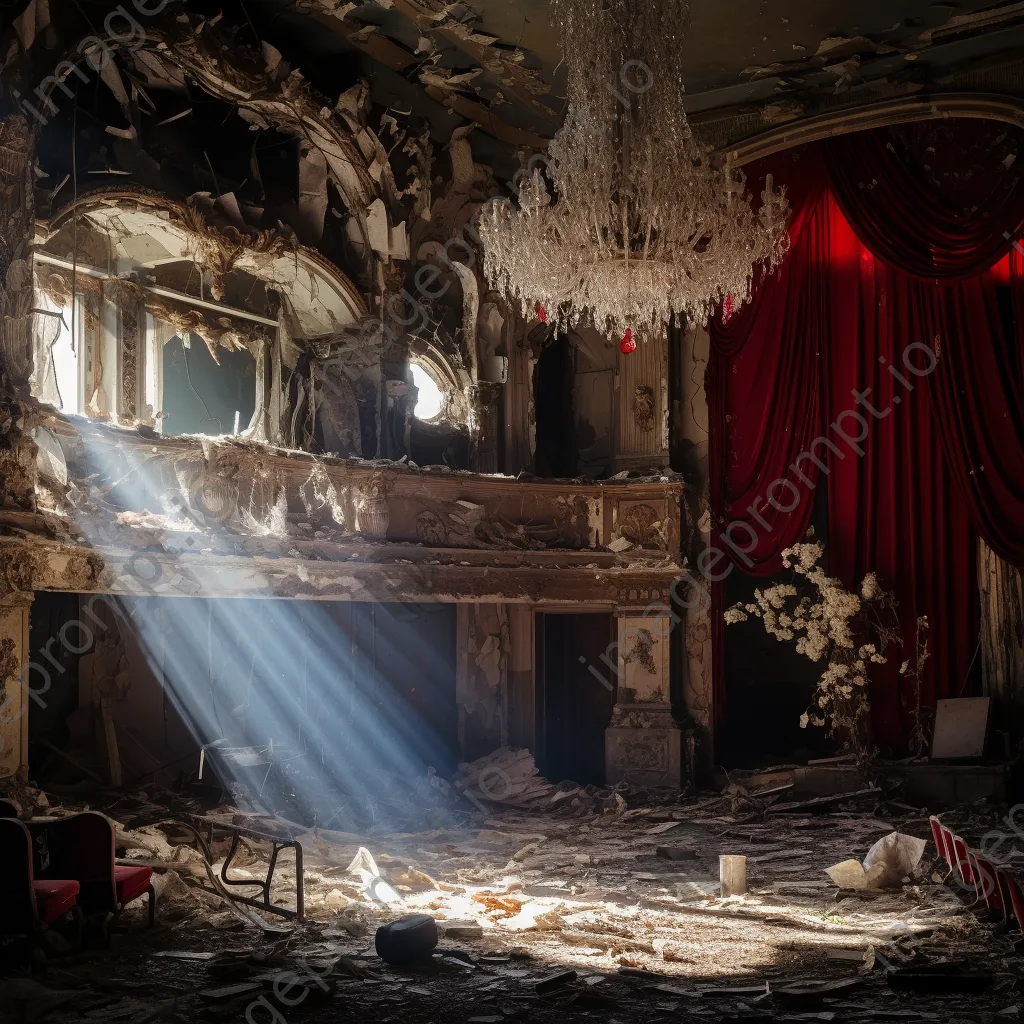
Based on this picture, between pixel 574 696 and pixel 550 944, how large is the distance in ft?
18.1

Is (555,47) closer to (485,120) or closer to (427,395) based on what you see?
(485,120)

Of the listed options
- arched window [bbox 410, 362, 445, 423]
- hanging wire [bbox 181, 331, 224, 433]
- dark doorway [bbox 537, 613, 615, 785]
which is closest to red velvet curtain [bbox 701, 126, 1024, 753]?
dark doorway [bbox 537, 613, 615, 785]

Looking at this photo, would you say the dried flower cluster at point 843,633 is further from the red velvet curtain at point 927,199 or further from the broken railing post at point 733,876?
the broken railing post at point 733,876

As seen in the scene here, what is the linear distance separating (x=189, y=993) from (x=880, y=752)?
6.60m

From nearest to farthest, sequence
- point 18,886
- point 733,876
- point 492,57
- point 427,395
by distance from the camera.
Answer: point 18,886, point 733,876, point 492,57, point 427,395

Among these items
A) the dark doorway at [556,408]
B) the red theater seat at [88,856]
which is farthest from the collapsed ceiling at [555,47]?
the red theater seat at [88,856]

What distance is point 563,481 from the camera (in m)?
10.2

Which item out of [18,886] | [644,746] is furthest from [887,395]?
[18,886]

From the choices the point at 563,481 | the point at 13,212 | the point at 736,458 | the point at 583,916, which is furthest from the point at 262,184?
the point at 583,916

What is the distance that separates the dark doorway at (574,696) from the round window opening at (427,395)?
81.8 inches

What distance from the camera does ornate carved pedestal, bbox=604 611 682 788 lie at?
33.2ft

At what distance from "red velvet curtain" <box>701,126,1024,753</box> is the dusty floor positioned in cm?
215

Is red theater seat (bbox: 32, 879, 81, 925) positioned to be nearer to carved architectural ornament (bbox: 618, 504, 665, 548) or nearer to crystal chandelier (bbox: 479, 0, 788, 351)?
crystal chandelier (bbox: 479, 0, 788, 351)

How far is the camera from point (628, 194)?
6.89 metres
